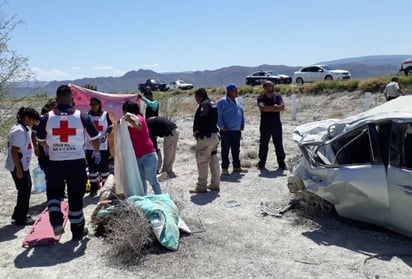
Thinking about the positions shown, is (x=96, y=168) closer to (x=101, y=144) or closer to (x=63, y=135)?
(x=101, y=144)

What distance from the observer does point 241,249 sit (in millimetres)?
5273

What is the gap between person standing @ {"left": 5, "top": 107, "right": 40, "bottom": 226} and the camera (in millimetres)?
5910

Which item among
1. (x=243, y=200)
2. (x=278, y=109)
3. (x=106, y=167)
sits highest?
(x=278, y=109)

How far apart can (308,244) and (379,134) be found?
160 cm

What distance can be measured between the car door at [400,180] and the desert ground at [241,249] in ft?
1.09

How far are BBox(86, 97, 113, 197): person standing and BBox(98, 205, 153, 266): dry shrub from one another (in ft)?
7.86

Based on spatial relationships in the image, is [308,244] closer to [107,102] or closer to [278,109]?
[278,109]

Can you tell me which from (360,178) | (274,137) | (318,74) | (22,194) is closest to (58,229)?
(22,194)

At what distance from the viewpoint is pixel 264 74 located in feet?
137

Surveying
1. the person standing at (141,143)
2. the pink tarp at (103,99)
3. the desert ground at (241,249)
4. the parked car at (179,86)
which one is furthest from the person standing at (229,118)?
the parked car at (179,86)

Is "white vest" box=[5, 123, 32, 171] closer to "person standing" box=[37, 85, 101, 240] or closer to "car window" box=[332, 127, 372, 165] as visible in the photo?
"person standing" box=[37, 85, 101, 240]

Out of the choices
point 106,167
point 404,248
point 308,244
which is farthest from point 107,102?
point 404,248

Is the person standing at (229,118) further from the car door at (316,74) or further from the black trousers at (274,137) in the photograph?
the car door at (316,74)

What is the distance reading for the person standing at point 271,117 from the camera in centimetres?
927
